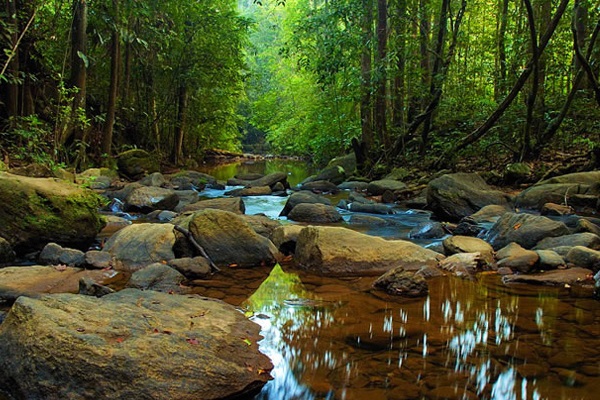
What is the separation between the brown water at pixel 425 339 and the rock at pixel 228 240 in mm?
537

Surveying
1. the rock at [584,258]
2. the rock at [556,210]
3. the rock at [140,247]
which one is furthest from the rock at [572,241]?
the rock at [140,247]

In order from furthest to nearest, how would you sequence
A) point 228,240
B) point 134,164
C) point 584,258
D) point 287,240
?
point 134,164
point 287,240
point 228,240
point 584,258

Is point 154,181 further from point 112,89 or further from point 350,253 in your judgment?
point 350,253

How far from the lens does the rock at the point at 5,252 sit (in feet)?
14.7

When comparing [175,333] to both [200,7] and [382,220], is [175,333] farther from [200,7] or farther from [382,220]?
[200,7]

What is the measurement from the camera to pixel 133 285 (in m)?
3.81

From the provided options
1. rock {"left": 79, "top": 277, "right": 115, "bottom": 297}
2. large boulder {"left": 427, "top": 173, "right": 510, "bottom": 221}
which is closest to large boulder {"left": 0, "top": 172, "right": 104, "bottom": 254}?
rock {"left": 79, "top": 277, "right": 115, "bottom": 297}

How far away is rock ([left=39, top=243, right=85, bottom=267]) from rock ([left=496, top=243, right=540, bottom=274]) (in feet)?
14.1

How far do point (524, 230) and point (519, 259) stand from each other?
0.95 meters

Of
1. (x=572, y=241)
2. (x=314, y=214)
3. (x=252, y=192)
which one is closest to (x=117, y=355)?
(x=572, y=241)

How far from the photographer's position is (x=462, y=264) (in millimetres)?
4582

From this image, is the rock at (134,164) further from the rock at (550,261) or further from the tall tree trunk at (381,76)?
the rock at (550,261)

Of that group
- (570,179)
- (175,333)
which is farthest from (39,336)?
(570,179)

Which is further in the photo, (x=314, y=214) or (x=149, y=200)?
(x=149, y=200)
